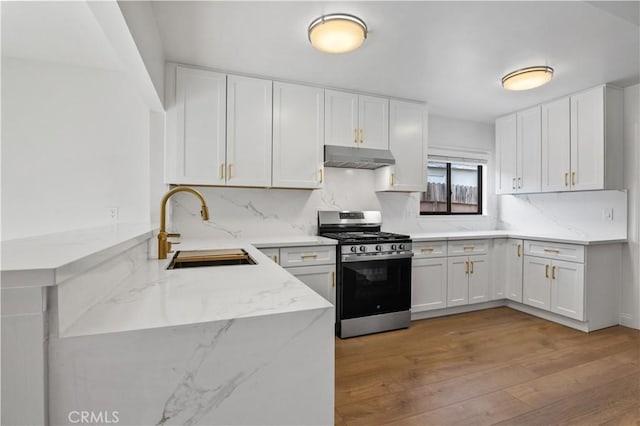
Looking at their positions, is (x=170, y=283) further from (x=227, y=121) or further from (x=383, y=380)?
(x=227, y=121)

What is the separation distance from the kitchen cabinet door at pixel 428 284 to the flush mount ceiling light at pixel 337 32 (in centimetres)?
218

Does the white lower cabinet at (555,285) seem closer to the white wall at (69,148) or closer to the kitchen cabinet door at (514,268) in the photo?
the kitchen cabinet door at (514,268)

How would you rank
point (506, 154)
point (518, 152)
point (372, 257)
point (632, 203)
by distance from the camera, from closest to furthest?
point (372, 257) < point (632, 203) < point (518, 152) < point (506, 154)

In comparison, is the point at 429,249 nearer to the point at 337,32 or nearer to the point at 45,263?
the point at 337,32

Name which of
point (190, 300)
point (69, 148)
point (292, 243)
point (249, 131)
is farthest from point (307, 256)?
point (69, 148)

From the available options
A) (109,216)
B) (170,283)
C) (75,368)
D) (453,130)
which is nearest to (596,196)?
(453,130)

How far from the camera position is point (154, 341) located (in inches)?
27.4

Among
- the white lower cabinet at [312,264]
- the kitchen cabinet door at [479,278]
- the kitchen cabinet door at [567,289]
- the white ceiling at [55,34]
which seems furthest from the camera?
the kitchen cabinet door at [479,278]

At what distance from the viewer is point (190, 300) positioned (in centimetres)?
91

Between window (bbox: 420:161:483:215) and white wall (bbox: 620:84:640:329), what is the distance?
158cm

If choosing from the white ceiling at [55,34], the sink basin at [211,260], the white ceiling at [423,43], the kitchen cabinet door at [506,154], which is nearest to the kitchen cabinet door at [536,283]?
the kitchen cabinet door at [506,154]

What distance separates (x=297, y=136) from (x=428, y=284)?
82.0 inches

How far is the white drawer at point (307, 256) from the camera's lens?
2723mm

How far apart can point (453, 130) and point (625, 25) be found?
84.4 inches
